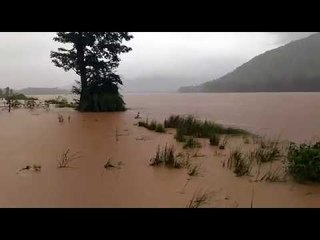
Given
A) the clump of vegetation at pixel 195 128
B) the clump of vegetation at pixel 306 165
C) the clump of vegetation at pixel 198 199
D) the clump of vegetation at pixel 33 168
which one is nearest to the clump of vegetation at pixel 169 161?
the clump of vegetation at pixel 198 199

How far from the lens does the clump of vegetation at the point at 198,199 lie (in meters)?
4.90

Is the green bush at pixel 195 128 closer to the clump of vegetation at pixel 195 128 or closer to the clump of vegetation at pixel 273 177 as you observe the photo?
the clump of vegetation at pixel 195 128

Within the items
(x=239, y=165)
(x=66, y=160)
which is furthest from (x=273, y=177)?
(x=66, y=160)

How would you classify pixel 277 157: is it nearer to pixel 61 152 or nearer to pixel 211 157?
pixel 211 157

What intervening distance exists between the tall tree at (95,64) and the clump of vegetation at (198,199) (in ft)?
44.9

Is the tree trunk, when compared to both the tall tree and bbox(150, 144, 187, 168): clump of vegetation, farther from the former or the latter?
bbox(150, 144, 187, 168): clump of vegetation

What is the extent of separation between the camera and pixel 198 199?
5113 mm

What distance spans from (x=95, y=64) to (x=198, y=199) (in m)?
14.6

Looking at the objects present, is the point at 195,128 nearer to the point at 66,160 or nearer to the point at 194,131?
the point at 194,131

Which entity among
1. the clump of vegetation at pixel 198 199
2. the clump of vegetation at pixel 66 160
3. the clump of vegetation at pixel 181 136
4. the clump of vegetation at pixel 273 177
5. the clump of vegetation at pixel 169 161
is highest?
the clump of vegetation at pixel 181 136

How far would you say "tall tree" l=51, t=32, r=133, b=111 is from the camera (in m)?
18.6

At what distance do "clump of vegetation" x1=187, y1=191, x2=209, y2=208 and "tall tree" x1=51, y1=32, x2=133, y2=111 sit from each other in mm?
13682

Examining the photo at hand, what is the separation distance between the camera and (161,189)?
564 cm
